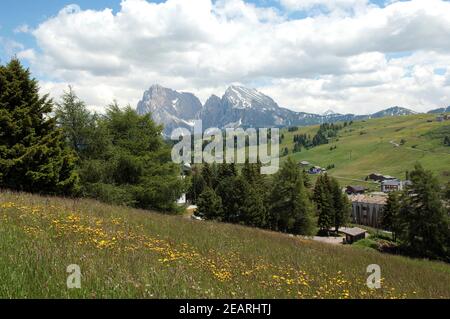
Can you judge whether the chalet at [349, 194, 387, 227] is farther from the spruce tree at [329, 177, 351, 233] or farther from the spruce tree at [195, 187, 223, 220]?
the spruce tree at [195, 187, 223, 220]

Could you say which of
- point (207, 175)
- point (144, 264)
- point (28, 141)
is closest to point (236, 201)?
point (207, 175)

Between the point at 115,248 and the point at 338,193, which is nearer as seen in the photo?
the point at 115,248

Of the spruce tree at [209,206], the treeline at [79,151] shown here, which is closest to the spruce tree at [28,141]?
the treeline at [79,151]

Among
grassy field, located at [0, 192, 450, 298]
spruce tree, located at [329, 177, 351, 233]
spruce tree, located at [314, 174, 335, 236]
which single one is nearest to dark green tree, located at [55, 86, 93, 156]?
grassy field, located at [0, 192, 450, 298]

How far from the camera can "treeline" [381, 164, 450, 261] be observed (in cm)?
5203

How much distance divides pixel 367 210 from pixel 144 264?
144m

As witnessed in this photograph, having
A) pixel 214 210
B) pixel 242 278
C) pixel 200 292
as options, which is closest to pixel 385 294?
pixel 242 278

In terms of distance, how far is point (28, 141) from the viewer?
79.4 feet

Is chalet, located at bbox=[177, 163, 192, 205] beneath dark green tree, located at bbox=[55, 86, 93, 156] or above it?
beneath

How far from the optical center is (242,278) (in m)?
8.57

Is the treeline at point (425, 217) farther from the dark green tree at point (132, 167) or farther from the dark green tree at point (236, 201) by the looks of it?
the dark green tree at point (132, 167)

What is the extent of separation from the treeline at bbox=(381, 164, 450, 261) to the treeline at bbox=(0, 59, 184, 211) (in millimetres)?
32764
